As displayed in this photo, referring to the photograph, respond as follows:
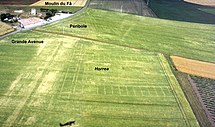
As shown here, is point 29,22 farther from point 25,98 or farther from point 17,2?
point 25,98

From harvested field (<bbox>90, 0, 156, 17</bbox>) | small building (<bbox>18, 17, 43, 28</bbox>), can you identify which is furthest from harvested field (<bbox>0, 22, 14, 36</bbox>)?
harvested field (<bbox>90, 0, 156, 17</bbox>)

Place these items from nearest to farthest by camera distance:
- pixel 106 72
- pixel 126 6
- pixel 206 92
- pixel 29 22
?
pixel 206 92 → pixel 106 72 → pixel 29 22 → pixel 126 6

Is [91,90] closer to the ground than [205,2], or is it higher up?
closer to the ground

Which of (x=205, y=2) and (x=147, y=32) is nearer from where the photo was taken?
(x=147, y=32)

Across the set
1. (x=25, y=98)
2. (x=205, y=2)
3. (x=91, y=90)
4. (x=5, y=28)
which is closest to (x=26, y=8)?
(x=5, y=28)

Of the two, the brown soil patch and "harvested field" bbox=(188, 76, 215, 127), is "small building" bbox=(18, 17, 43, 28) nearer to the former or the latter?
"harvested field" bbox=(188, 76, 215, 127)

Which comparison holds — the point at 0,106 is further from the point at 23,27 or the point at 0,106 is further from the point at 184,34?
the point at 184,34
